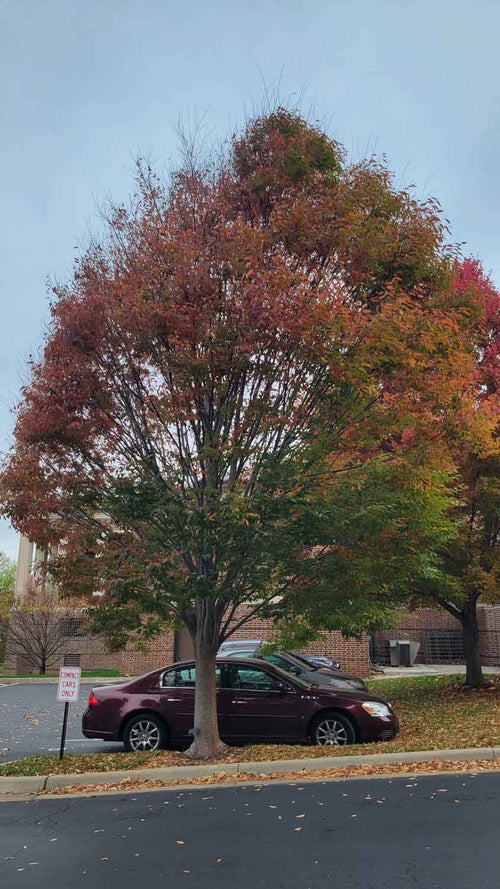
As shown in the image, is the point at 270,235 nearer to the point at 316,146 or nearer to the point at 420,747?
the point at 316,146

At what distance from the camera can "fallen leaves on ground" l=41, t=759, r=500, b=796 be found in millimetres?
7159

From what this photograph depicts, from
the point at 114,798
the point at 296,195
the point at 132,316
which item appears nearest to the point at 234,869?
the point at 114,798

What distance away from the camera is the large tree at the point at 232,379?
7.20 metres

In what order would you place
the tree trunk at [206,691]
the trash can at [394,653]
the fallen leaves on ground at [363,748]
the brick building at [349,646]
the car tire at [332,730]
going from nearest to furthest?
the fallen leaves on ground at [363,748] < the tree trunk at [206,691] < the car tire at [332,730] < the brick building at [349,646] < the trash can at [394,653]

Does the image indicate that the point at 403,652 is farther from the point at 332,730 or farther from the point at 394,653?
the point at 332,730

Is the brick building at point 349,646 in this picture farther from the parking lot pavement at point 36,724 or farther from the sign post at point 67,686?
the sign post at point 67,686

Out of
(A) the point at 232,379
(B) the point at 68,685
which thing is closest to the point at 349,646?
(B) the point at 68,685

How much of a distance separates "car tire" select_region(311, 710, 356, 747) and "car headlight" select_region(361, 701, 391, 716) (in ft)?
0.95

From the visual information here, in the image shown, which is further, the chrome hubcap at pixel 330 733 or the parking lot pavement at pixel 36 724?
the parking lot pavement at pixel 36 724

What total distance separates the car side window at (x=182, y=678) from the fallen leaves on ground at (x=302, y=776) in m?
1.88

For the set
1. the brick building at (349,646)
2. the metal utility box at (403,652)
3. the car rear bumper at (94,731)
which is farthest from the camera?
the metal utility box at (403,652)

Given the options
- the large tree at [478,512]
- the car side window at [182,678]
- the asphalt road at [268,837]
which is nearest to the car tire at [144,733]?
the car side window at [182,678]

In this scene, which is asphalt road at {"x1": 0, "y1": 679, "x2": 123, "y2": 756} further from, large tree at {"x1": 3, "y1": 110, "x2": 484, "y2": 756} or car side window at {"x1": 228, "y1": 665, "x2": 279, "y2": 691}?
large tree at {"x1": 3, "y1": 110, "x2": 484, "y2": 756}

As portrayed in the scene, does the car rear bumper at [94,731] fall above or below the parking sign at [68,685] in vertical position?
below
